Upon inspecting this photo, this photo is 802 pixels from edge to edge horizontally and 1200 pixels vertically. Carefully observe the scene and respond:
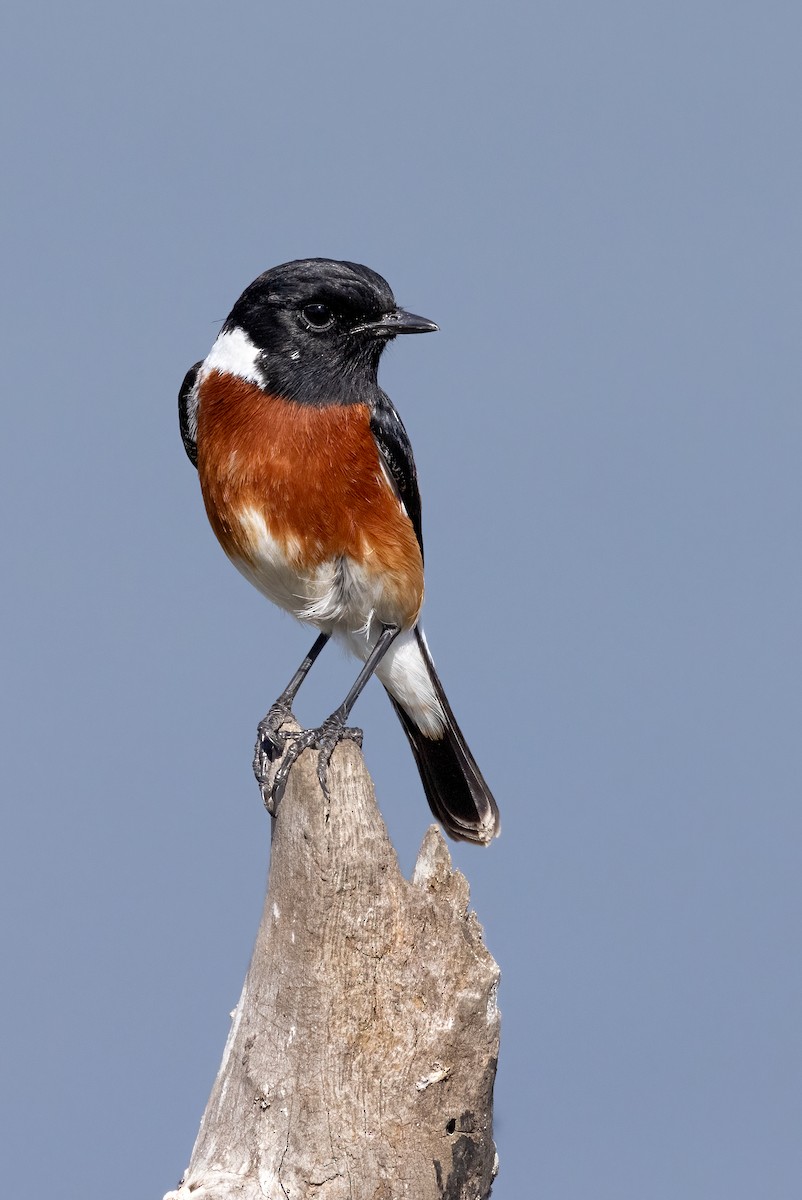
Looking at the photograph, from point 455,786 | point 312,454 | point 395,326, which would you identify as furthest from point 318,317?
point 455,786

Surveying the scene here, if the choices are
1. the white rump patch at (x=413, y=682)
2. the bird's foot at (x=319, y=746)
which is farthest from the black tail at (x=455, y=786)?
the bird's foot at (x=319, y=746)

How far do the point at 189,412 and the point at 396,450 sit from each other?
916 millimetres

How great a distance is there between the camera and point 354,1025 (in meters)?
4.77

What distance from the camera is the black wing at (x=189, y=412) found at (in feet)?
19.6

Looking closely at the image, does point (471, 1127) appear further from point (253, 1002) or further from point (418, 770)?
point (418, 770)

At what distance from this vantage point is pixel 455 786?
655 cm

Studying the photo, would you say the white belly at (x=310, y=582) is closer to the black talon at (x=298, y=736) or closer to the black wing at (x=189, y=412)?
the black talon at (x=298, y=736)

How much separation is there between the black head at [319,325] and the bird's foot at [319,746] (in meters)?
1.28

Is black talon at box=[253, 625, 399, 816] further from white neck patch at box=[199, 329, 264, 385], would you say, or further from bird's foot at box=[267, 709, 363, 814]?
white neck patch at box=[199, 329, 264, 385]

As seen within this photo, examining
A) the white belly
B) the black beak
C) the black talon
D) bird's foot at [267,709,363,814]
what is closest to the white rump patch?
the black talon

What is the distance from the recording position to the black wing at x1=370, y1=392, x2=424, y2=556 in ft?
18.8

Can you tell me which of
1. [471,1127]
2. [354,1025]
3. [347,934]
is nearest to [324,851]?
[347,934]

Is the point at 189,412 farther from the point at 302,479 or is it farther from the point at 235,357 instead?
the point at 302,479

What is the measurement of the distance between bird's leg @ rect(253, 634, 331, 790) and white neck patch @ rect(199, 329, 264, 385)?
1288 millimetres
